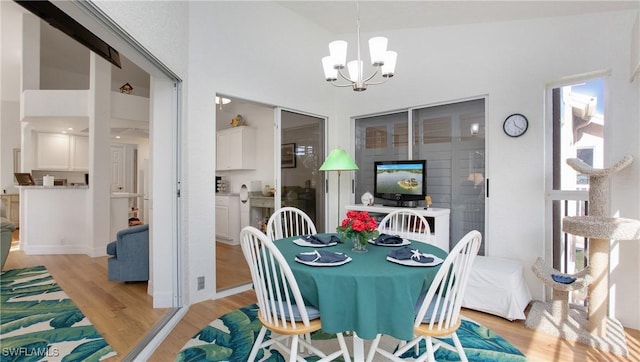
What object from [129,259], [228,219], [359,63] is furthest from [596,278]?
[228,219]

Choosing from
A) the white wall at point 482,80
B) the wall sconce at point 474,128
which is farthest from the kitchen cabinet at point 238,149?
the wall sconce at point 474,128

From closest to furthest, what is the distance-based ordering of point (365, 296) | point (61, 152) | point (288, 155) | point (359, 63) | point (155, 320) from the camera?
point (365, 296) → point (359, 63) → point (155, 320) → point (288, 155) → point (61, 152)

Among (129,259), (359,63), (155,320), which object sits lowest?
(155,320)

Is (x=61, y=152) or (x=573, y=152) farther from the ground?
(x=61, y=152)

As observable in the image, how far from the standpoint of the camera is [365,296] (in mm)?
1509

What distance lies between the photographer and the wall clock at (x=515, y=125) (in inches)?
120

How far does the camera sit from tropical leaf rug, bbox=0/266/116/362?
6.94ft

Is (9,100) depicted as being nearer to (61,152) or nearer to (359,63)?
(61,152)

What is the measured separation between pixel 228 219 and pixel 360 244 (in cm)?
410

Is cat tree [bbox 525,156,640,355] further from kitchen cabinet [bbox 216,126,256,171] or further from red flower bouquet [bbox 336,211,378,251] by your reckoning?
kitchen cabinet [bbox 216,126,256,171]

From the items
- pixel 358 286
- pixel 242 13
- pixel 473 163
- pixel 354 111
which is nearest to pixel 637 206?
pixel 473 163

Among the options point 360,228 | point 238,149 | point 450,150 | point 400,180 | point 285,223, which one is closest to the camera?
point 360,228

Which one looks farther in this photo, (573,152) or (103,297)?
(103,297)

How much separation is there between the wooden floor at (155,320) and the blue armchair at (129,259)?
14 centimetres
